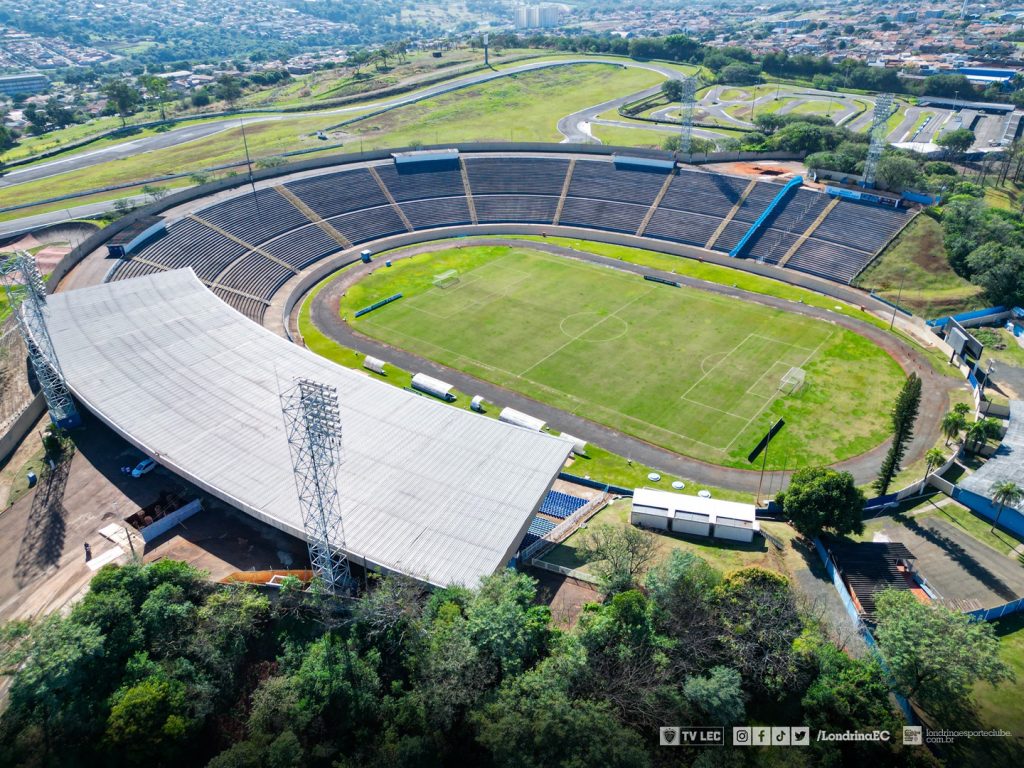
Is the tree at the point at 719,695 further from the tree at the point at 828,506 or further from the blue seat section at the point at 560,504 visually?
the blue seat section at the point at 560,504

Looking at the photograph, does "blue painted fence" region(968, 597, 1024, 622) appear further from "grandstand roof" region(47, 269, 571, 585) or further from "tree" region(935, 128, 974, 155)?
"tree" region(935, 128, 974, 155)

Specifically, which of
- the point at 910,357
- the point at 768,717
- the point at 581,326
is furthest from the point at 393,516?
the point at 910,357

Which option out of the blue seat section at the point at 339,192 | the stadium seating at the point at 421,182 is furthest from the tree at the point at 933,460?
the blue seat section at the point at 339,192

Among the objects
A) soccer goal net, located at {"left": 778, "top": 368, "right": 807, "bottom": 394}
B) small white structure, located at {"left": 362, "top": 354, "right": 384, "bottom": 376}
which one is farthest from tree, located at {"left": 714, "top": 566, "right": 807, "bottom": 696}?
small white structure, located at {"left": 362, "top": 354, "right": 384, "bottom": 376}

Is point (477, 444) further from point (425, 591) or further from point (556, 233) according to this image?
point (556, 233)

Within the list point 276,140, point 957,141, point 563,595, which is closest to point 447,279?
point 563,595
